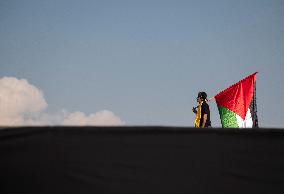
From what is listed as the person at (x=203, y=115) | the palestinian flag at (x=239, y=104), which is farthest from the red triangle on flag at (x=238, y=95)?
the person at (x=203, y=115)

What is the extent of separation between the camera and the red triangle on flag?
9536 mm

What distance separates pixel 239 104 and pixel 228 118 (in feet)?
1.96

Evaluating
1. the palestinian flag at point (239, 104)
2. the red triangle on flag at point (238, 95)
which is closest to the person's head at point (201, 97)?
the palestinian flag at point (239, 104)

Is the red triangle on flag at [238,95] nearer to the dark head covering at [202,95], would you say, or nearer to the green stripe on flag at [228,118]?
the green stripe on flag at [228,118]

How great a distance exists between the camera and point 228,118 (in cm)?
928

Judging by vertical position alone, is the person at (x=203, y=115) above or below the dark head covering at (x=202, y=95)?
below

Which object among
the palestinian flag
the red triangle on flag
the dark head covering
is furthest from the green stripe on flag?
the dark head covering

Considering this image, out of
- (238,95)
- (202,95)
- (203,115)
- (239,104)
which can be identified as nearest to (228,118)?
(239,104)

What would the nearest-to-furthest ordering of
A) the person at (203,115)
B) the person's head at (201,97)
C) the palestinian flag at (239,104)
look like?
the person at (203,115) < the person's head at (201,97) < the palestinian flag at (239,104)

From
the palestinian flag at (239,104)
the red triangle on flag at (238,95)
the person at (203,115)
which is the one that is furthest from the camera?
the red triangle on flag at (238,95)

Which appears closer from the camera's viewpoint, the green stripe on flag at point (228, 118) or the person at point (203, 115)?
the person at point (203, 115)

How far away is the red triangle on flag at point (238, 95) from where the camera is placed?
9.54 metres

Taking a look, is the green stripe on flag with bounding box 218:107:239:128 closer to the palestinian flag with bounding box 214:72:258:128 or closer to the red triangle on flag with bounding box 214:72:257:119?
the palestinian flag with bounding box 214:72:258:128
